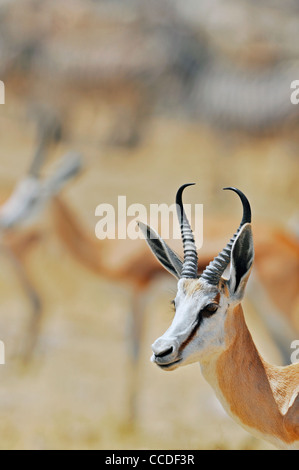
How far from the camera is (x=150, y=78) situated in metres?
10.0

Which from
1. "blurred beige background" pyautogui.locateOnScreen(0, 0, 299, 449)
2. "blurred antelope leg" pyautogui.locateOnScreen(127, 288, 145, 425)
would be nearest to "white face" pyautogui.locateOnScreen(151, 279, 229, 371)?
"blurred beige background" pyautogui.locateOnScreen(0, 0, 299, 449)

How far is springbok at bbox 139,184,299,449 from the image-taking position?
6.72 feet

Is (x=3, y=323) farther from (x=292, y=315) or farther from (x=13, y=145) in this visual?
(x=13, y=145)

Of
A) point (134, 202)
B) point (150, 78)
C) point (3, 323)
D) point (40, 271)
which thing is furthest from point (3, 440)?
point (150, 78)

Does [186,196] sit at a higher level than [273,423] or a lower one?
higher

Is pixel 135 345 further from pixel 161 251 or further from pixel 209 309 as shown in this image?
pixel 209 309

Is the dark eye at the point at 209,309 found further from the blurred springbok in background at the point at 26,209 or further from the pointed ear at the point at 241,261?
the blurred springbok in background at the point at 26,209

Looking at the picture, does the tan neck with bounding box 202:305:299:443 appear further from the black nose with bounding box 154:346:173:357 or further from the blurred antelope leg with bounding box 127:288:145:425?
the blurred antelope leg with bounding box 127:288:145:425

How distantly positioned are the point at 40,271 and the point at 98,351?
1.34 m

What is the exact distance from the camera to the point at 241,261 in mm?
2104

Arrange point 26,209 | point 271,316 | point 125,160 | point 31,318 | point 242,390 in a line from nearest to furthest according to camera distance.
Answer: point 242,390, point 271,316, point 26,209, point 31,318, point 125,160

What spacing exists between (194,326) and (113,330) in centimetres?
395

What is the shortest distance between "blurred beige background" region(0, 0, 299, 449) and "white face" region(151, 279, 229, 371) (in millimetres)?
280

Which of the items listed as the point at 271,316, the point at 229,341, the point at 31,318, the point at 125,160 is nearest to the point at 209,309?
the point at 229,341
